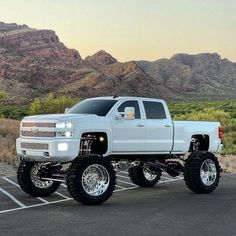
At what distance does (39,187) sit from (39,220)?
4.04m

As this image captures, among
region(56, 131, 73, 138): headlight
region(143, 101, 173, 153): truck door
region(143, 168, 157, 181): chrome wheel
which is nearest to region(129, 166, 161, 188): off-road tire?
region(143, 168, 157, 181): chrome wheel

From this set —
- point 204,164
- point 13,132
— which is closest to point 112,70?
point 13,132

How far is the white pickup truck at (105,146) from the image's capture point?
12305 millimetres

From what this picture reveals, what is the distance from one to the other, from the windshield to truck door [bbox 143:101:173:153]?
3.87 ft

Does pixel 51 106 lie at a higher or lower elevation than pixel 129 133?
higher

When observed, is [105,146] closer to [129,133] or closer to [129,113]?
[129,133]

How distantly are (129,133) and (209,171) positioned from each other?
301 cm

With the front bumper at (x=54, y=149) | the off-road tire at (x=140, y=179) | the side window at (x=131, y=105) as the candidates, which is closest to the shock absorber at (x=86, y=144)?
the front bumper at (x=54, y=149)

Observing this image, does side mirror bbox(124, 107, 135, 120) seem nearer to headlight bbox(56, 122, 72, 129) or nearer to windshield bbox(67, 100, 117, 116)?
windshield bbox(67, 100, 117, 116)

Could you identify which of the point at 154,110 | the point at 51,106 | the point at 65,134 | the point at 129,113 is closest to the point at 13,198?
the point at 65,134

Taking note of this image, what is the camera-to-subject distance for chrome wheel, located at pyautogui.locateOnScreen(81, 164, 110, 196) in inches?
486

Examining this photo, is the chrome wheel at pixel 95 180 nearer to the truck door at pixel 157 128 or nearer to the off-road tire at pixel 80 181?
the off-road tire at pixel 80 181

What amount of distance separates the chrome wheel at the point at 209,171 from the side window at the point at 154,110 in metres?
1.86

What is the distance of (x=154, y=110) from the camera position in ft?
47.6
